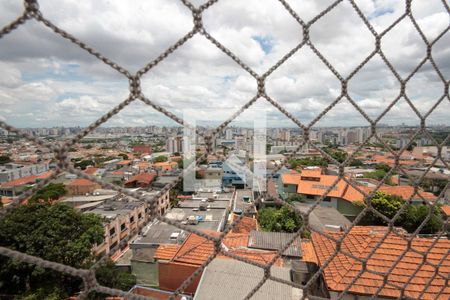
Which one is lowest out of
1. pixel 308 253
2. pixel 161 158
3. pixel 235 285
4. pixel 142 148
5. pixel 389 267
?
pixel 308 253

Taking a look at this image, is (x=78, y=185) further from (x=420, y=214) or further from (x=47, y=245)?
(x=420, y=214)

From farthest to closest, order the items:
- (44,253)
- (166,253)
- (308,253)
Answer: (308,253) < (166,253) < (44,253)

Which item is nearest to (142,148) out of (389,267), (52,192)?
(52,192)

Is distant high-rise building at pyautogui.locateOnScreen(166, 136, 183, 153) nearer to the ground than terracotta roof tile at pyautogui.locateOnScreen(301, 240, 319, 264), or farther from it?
farther from it

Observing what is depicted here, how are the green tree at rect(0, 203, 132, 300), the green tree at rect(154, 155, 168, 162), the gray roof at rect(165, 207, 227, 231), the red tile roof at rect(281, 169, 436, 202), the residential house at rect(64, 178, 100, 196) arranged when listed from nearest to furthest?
the green tree at rect(0, 203, 132, 300)
the gray roof at rect(165, 207, 227, 231)
the red tile roof at rect(281, 169, 436, 202)
the residential house at rect(64, 178, 100, 196)
the green tree at rect(154, 155, 168, 162)

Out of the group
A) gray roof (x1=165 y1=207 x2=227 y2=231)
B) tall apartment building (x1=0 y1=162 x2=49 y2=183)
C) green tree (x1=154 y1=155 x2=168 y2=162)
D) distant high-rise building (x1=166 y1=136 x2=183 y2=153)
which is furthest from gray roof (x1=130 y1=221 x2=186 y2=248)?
green tree (x1=154 y1=155 x2=168 y2=162)

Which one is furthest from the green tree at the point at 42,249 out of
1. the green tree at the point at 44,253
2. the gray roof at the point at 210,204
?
the gray roof at the point at 210,204

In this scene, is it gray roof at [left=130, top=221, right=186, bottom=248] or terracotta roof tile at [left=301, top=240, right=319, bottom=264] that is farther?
gray roof at [left=130, top=221, right=186, bottom=248]

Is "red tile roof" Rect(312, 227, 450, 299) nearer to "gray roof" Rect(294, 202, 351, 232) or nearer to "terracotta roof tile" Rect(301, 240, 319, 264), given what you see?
"terracotta roof tile" Rect(301, 240, 319, 264)

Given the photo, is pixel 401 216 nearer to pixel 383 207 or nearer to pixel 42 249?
pixel 383 207

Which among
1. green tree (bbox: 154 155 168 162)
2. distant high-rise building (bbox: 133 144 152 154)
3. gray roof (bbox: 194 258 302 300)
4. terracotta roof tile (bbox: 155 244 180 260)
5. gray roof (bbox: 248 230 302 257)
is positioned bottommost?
terracotta roof tile (bbox: 155 244 180 260)
